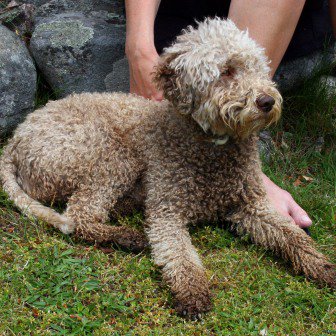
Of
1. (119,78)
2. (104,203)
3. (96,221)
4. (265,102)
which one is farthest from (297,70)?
(96,221)

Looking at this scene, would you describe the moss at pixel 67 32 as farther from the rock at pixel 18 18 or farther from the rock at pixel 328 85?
the rock at pixel 328 85

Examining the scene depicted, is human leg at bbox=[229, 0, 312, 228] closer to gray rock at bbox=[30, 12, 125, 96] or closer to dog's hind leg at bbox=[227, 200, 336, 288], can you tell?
dog's hind leg at bbox=[227, 200, 336, 288]

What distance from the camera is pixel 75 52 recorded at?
15.8 ft

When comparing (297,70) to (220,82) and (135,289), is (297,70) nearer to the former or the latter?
(220,82)

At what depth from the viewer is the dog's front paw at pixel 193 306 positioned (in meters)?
3.10

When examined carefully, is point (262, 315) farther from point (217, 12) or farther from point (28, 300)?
point (217, 12)

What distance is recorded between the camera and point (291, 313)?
10.5ft

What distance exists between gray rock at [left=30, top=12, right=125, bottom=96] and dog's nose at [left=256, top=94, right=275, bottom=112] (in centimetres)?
202

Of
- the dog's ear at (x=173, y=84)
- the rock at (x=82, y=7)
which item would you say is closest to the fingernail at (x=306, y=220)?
the dog's ear at (x=173, y=84)

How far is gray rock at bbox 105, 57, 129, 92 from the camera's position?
4930mm

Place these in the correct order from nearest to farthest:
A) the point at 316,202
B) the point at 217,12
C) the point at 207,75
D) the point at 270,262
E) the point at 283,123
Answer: the point at 207,75
the point at 270,262
the point at 316,202
the point at 217,12
the point at 283,123

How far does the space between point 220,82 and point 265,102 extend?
284mm

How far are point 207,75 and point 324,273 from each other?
4.20ft

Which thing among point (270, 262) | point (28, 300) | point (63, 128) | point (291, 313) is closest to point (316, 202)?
point (270, 262)
